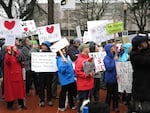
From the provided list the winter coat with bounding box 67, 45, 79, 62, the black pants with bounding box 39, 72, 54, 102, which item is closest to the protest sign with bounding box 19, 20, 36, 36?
the winter coat with bounding box 67, 45, 79, 62

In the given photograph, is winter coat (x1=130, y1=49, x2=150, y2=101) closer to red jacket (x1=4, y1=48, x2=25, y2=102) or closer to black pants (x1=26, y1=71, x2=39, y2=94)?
red jacket (x1=4, y1=48, x2=25, y2=102)

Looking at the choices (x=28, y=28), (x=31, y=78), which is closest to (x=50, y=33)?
(x=31, y=78)

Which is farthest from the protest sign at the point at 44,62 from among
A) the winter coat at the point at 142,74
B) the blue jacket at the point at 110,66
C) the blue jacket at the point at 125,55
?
the winter coat at the point at 142,74

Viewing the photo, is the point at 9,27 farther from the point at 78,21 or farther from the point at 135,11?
the point at 78,21

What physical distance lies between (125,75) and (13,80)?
3.27 meters

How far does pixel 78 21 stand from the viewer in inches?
2071

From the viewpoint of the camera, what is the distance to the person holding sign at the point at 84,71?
9391 mm

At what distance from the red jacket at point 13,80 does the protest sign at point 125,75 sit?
2.88m

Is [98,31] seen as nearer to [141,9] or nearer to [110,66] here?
[110,66]

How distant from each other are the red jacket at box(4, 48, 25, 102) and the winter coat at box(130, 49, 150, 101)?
477cm

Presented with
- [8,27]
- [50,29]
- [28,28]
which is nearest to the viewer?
[8,27]

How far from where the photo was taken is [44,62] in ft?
35.4

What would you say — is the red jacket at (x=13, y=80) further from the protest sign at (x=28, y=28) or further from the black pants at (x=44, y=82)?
the protest sign at (x=28, y=28)

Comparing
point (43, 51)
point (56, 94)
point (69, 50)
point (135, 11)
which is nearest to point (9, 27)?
point (43, 51)
